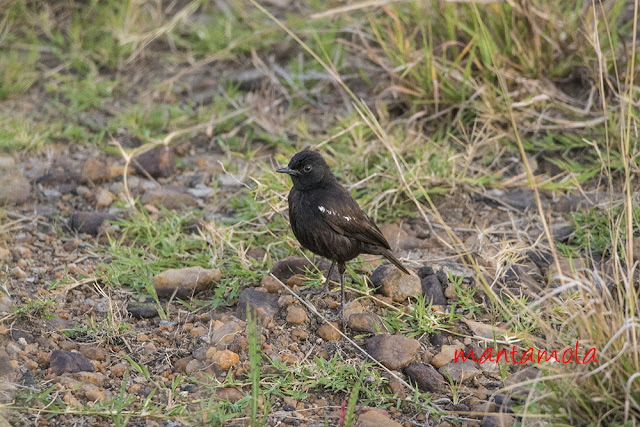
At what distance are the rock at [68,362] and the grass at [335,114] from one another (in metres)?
0.23

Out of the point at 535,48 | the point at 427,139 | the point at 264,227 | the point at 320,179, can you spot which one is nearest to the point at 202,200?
the point at 264,227

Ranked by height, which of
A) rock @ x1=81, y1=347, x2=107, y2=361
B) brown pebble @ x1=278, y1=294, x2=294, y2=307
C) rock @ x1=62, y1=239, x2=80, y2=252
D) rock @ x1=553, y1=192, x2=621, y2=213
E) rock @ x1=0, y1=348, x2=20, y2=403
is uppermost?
rock @ x1=0, y1=348, x2=20, y2=403

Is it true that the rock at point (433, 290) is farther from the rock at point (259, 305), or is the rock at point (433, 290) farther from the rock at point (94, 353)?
the rock at point (94, 353)

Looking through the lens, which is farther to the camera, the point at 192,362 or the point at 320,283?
the point at 320,283

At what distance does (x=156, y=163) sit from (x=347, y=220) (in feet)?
7.24

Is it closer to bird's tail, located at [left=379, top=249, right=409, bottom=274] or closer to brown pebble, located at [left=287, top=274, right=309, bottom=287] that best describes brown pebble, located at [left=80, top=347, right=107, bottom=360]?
brown pebble, located at [left=287, top=274, right=309, bottom=287]

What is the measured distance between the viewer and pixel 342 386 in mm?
3773

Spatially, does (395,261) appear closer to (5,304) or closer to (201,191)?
(201,191)

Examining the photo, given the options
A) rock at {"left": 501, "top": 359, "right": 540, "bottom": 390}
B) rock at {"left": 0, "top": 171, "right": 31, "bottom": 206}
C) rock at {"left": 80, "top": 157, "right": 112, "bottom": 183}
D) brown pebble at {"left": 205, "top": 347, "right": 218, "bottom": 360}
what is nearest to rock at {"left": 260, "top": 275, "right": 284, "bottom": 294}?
brown pebble at {"left": 205, "top": 347, "right": 218, "bottom": 360}

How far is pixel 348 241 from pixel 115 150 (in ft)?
8.83

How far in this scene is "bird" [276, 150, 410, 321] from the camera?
4614 mm

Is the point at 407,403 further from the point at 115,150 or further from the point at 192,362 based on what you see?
the point at 115,150

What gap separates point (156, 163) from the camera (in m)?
6.18

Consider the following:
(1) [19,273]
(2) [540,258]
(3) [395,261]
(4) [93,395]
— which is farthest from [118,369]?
(2) [540,258]
